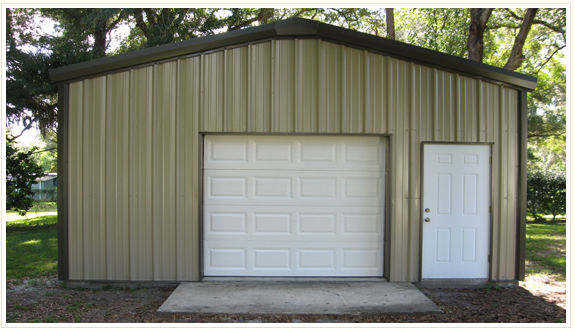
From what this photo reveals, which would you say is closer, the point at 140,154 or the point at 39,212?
the point at 140,154

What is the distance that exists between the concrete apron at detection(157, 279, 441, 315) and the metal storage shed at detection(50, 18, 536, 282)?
26 centimetres

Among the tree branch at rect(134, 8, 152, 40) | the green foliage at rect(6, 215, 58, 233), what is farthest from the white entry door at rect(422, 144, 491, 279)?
the green foliage at rect(6, 215, 58, 233)

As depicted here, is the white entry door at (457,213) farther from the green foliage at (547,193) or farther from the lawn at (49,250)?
the green foliage at (547,193)

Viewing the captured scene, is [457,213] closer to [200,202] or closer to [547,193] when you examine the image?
[200,202]

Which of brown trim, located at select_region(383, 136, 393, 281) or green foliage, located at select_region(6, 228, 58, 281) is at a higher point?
brown trim, located at select_region(383, 136, 393, 281)

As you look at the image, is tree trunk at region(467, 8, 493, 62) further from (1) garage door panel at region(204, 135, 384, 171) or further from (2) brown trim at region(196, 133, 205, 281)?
(2) brown trim at region(196, 133, 205, 281)

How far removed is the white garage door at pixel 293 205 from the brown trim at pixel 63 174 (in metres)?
1.87

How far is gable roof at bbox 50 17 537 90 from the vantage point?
5.23 m

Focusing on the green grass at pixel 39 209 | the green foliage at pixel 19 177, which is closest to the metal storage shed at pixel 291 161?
the green foliage at pixel 19 177

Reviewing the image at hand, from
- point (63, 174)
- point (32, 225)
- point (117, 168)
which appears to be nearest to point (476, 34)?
point (117, 168)

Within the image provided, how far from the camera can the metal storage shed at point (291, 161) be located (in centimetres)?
532

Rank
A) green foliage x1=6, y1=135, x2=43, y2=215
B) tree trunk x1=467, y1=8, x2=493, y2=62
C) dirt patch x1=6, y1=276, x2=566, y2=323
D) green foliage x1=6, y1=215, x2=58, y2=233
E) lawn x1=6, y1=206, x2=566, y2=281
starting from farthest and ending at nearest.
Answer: green foliage x1=6, y1=215, x2=58, y2=233 → tree trunk x1=467, y1=8, x2=493, y2=62 → green foliage x1=6, y1=135, x2=43, y2=215 → lawn x1=6, y1=206, x2=566, y2=281 → dirt patch x1=6, y1=276, x2=566, y2=323

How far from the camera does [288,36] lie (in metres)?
5.36

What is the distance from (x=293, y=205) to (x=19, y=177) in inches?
338
